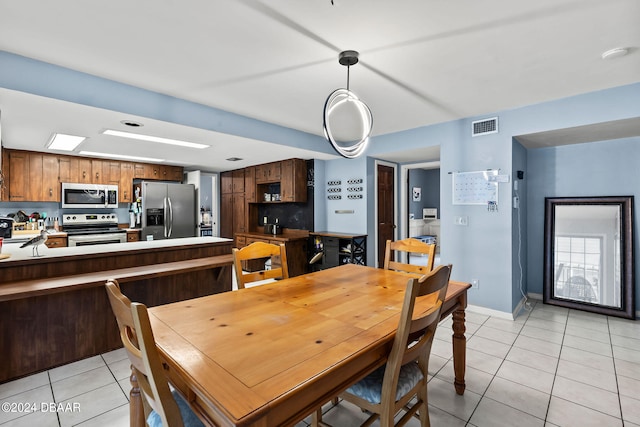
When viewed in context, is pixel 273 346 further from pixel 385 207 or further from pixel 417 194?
pixel 417 194

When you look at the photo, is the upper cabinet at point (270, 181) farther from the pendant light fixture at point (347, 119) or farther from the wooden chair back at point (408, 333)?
the wooden chair back at point (408, 333)

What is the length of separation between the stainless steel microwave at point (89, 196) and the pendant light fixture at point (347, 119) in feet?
14.0

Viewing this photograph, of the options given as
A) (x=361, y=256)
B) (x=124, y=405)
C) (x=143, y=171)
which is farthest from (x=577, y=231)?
(x=143, y=171)

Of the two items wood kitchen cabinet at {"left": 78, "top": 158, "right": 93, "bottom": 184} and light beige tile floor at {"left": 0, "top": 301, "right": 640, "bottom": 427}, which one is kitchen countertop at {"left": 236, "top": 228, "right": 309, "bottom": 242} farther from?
light beige tile floor at {"left": 0, "top": 301, "right": 640, "bottom": 427}

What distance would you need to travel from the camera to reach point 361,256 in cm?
496

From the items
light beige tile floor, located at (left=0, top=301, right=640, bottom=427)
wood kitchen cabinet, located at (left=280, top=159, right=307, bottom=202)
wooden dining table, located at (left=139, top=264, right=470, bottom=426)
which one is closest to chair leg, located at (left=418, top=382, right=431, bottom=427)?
light beige tile floor, located at (left=0, top=301, right=640, bottom=427)

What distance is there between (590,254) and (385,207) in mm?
2830

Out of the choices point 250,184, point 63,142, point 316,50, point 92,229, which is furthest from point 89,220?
point 316,50

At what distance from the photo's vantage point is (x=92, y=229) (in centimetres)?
537

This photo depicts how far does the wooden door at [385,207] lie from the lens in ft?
17.4

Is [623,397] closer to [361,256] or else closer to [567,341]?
[567,341]

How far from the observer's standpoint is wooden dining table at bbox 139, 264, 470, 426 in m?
0.89

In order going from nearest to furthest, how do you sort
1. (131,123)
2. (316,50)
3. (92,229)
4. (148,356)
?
(148,356), (316,50), (131,123), (92,229)

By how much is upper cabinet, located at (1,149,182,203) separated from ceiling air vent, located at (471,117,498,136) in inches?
229
